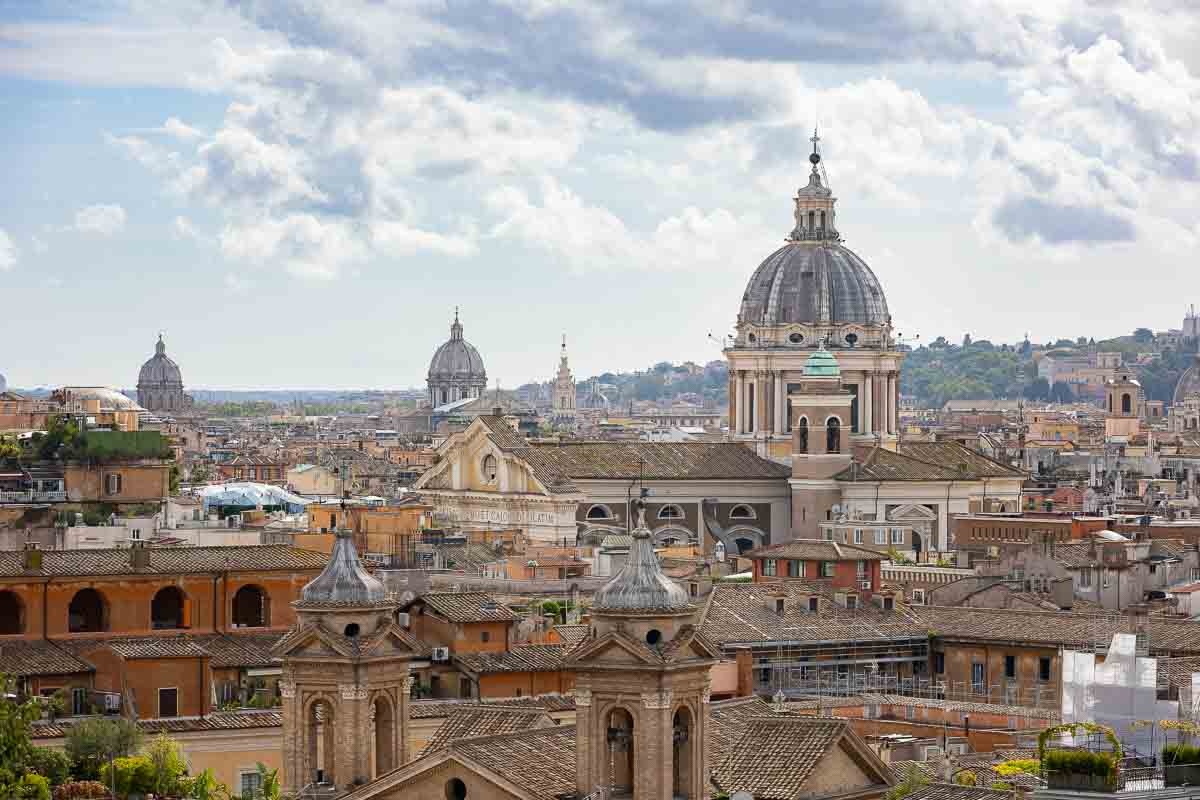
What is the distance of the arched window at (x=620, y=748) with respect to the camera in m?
30.0

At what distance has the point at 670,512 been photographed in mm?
87375

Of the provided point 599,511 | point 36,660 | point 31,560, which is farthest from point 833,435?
point 36,660

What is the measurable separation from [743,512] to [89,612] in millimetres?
46404

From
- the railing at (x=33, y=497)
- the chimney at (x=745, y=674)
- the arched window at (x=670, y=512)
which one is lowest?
the chimney at (x=745, y=674)

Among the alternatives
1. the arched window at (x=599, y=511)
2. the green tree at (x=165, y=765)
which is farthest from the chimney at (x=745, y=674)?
the arched window at (x=599, y=511)

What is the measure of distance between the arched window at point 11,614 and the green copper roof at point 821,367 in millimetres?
50466

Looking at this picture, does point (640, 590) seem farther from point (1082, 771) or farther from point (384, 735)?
point (1082, 771)

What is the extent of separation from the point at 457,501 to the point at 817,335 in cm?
1424

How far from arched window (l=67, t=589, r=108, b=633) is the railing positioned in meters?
20.0

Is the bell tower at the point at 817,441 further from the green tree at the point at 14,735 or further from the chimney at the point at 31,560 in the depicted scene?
the green tree at the point at 14,735

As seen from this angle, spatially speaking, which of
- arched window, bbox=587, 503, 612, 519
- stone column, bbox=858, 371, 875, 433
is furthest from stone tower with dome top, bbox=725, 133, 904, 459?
arched window, bbox=587, 503, 612, 519

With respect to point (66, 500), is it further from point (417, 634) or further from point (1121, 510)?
point (1121, 510)

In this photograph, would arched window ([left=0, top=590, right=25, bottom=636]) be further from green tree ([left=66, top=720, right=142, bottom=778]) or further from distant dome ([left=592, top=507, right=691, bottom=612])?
distant dome ([left=592, top=507, right=691, bottom=612])

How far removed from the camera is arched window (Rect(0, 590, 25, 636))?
4303 centimetres
